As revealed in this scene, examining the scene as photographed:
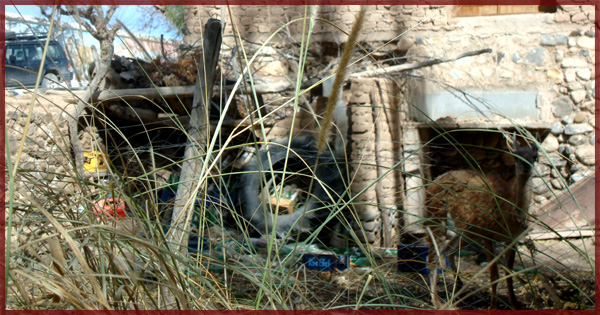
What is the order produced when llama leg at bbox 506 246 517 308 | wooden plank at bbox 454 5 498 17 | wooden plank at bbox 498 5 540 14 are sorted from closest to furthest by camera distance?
llama leg at bbox 506 246 517 308
wooden plank at bbox 498 5 540 14
wooden plank at bbox 454 5 498 17

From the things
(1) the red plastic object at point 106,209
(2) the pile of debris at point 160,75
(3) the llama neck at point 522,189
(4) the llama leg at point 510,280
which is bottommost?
(4) the llama leg at point 510,280

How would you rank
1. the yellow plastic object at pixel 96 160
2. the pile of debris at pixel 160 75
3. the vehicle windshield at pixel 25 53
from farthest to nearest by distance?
the vehicle windshield at pixel 25 53
the pile of debris at pixel 160 75
the yellow plastic object at pixel 96 160

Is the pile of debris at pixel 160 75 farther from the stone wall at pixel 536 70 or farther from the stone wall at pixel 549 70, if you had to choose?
the stone wall at pixel 549 70

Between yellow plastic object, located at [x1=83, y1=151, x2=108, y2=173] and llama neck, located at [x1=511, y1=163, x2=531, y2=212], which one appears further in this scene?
llama neck, located at [x1=511, y1=163, x2=531, y2=212]

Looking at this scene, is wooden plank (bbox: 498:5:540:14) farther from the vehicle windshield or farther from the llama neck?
the vehicle windshield

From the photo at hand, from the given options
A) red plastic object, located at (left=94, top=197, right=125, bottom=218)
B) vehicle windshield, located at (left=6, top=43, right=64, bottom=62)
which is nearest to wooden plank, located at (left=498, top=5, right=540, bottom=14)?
red plastic object, located at (left=94, top=197, right=125, bottom=218)

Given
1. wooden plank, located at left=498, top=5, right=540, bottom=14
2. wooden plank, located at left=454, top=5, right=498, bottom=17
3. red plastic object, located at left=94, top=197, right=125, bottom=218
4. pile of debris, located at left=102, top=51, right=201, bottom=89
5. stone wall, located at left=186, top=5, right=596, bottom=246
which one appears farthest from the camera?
wooden plank, located at left=454, top=5, right=498, bottom=17

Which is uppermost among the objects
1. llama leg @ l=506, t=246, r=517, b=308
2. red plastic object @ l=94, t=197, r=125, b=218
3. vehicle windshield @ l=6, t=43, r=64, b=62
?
vehicle windshield @ l=6, t=43, r=64, b=62

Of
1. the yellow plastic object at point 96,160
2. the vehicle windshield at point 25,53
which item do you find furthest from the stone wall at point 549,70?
the vehicle windshield at point 25,53

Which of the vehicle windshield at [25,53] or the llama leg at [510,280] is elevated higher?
the vehicle windshield at [25,53]

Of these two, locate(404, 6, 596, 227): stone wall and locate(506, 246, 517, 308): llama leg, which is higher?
locate(404, 6, 596, 227): stone wall

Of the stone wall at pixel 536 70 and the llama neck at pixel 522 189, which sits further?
the stone wall at pixel 536 70

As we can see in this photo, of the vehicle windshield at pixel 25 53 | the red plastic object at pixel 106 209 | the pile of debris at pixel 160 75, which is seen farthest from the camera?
the vehicle windshield at pixel 25 53

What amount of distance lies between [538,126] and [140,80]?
5238mm
